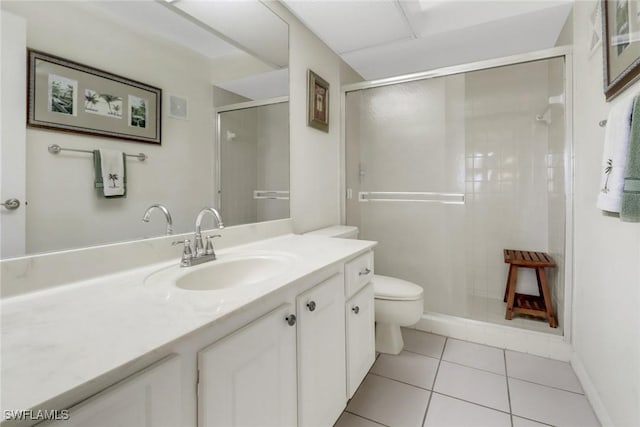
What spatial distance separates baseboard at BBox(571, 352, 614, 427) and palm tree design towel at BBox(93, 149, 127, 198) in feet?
6.84

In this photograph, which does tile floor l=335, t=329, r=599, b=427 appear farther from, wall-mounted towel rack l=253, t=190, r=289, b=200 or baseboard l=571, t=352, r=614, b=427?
wall-mounted towel rack l=253, t=190, r=289, b=200

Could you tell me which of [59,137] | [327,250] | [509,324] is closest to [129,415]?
[59,137]

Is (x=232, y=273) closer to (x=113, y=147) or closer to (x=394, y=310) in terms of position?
(x=113, y=147)

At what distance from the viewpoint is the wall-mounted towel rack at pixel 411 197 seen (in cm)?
242

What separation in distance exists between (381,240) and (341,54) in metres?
1.57

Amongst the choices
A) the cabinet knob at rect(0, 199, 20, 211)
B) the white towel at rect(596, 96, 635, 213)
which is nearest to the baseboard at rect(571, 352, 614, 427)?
the white towel at rect(596, 96, 635, 213)

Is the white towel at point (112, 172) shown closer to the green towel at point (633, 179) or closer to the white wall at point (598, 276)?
the green towel at point (633, 179)

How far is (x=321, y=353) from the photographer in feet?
3.64

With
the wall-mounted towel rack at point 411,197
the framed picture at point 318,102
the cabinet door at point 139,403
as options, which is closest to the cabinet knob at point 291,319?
the cabinet door at point 139,403

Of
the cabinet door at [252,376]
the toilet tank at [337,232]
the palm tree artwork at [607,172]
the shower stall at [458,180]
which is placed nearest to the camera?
the cabinet door at [252,376]

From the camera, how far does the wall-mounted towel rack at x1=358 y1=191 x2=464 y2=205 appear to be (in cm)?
242

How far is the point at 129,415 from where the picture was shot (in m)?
0.52

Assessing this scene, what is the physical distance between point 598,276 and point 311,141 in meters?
1.74

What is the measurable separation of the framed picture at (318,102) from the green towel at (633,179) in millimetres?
1582
